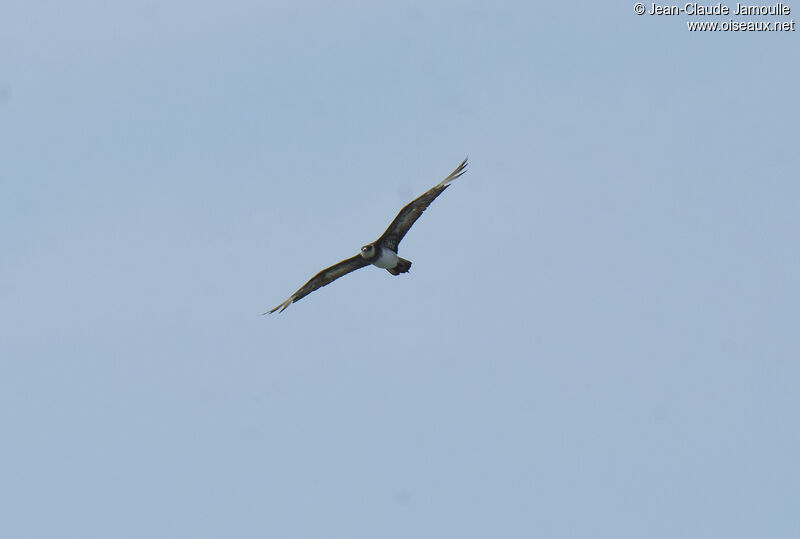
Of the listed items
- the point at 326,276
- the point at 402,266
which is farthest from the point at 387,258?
the point at 326,276

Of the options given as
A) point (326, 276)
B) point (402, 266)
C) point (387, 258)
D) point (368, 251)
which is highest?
point (326, 276)

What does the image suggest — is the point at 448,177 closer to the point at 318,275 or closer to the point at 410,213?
the point at 410,213

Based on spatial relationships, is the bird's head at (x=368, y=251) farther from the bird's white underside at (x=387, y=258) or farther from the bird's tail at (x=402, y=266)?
the bird's tail at (x=402, y=266)

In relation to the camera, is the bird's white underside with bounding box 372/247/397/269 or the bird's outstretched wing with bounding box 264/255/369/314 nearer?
the bird's white underside with bounding box 372/247/397/269

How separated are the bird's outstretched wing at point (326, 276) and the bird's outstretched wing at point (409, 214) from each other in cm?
112

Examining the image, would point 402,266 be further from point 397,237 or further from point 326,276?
point 326,276

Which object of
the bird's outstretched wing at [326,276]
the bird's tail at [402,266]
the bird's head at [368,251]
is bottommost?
the bird's tail at [402,266]

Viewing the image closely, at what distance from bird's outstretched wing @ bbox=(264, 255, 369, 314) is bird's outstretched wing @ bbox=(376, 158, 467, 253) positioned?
1115 millimetres

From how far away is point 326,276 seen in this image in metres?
43.8

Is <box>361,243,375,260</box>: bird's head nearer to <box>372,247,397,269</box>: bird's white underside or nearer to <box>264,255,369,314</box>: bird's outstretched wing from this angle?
<box>372,247,397,269</box>: bird's white underside

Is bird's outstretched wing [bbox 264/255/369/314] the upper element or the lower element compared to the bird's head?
upper

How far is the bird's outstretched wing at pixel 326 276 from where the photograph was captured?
42878 mm

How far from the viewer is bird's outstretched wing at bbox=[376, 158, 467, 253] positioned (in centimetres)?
4131

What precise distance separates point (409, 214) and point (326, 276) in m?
3.51
